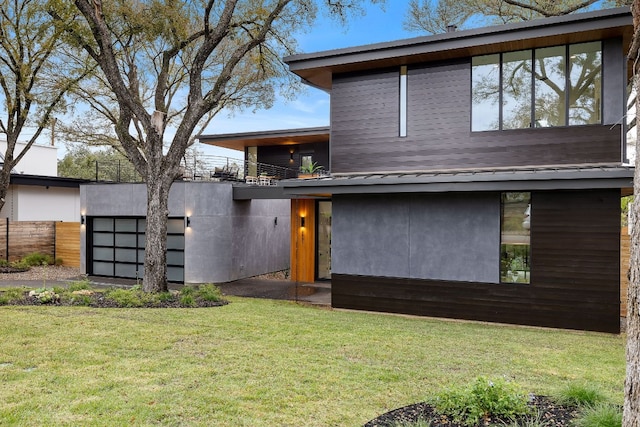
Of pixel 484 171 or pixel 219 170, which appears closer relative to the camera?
pixel 484 171

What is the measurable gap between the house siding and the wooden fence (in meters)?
13.5

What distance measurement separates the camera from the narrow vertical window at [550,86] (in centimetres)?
926

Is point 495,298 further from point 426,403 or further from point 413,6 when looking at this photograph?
point 413,6

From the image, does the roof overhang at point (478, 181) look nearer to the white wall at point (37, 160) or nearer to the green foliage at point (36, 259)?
the green foliage at point (36, 259)

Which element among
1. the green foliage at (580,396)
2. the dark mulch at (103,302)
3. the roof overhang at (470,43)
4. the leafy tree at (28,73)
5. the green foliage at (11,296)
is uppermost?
the leafy tree at (28,73)

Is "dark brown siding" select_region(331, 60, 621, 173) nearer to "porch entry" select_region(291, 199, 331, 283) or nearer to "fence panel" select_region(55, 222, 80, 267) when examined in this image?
"porch entry" select_region(291, 199, 331, 283)

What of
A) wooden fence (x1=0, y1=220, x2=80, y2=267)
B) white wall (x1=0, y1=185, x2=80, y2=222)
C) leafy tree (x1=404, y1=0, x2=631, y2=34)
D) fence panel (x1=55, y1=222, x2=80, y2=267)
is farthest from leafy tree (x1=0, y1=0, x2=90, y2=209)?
leafy tree (x1=404, y1=0, x2=631, y2=34)

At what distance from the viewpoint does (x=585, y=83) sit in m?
9.06

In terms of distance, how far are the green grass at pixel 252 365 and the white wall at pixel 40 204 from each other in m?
16.3

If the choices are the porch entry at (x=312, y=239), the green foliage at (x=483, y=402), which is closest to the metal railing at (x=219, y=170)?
the porch entry at (x=312, y=239)

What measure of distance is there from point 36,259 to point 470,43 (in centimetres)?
1801

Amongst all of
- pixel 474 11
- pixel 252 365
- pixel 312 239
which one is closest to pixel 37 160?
pixel 312 239

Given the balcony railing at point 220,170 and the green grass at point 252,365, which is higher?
the balcony railing at point 220,170

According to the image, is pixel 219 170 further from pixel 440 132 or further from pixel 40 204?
pixel 40 204
